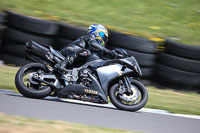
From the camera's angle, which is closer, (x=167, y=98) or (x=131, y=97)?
(x=131, y=97)

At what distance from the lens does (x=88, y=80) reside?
6035 mm

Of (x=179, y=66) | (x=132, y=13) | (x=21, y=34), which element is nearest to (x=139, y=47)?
(x=179, y=66)

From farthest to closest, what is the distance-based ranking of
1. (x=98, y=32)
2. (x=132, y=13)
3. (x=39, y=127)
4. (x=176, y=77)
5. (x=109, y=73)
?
(x=132, y=13), (x=176, y=77), (x=98, y=32), (x=109, y=73), (x=39, y=127)

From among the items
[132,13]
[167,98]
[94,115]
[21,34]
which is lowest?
[167,98]

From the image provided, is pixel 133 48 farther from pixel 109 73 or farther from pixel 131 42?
pixel 109 73

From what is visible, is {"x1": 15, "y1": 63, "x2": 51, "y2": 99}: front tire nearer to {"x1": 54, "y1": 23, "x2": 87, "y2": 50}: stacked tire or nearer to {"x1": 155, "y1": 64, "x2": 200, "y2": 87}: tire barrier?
{"x1": 54, "y1": 23, "x2": 87, "y2": 50}: stacked tire

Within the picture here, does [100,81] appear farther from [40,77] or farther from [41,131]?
[41,131]

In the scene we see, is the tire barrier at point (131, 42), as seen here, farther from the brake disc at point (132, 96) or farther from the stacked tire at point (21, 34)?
the brake disc at point (132, 96)

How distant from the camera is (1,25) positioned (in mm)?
8625

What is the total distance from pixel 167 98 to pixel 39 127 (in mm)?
4371

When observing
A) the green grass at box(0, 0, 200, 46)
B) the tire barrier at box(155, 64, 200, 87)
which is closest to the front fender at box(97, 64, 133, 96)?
the tire barrier at box(155, 64, 200, 87)

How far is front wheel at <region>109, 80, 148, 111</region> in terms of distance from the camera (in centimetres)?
585

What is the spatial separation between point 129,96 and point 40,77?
58.5 inches

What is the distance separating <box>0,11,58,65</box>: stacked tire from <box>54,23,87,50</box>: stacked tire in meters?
0.13
